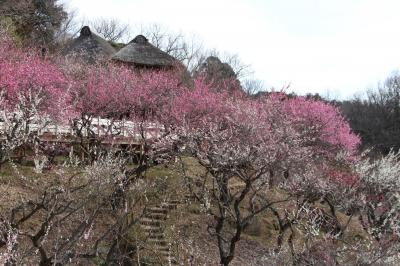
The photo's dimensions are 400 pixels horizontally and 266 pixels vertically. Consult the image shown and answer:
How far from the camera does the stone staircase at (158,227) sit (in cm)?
1174

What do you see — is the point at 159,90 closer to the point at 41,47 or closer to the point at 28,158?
the point at 28,158

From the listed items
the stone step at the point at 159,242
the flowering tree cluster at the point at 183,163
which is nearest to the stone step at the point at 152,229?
the stone step at the point at 159,242

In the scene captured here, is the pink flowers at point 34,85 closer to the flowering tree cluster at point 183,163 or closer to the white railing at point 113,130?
the flowering tree cluster at point 183,163

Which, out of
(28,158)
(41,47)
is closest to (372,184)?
(28,158)

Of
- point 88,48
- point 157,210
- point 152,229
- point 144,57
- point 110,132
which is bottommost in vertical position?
point 152,229

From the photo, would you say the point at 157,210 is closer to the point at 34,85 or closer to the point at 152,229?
the point at 152,229

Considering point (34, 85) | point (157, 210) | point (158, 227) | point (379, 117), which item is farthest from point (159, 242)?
point (379, 117)

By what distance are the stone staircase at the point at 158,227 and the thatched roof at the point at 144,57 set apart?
11.7 metres

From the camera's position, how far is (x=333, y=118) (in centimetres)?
1880

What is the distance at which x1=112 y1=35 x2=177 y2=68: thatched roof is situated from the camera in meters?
24.4

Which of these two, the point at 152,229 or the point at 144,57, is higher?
the point at 144,57

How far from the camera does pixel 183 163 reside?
13.2m

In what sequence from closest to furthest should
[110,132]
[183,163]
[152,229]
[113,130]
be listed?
[152,229] < [183,163] < [110,132] < [113,130]

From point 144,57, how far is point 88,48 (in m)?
3.52
